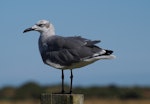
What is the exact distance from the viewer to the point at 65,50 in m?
9.23

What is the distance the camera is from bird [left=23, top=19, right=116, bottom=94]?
29.1ft

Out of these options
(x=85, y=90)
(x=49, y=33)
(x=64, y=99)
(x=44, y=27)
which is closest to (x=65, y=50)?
(x=49, y=33)

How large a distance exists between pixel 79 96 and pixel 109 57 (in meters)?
1.08

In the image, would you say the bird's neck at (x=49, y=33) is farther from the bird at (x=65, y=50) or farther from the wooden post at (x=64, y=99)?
the wooden post at (x=64, y=99)

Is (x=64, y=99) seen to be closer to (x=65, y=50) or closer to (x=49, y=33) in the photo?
(x=65, y=50)

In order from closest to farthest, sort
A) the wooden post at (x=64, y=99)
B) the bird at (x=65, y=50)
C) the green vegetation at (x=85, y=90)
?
the wooden post at (x=64, y=99) → the bird at (x=65, y=50) → the green vegetation at (x=85, y=90)

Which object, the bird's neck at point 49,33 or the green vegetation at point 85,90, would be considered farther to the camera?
the green vegetation at point 85,90

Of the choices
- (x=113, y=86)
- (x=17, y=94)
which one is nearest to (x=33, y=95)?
(x=17, y=94)

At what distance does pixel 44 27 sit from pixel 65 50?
20.5 inches

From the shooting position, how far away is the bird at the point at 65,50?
886 centimetres

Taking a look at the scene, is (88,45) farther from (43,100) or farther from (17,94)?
(17,94)

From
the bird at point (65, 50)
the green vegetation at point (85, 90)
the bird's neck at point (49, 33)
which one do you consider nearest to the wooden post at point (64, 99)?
the bird at point (65, 50)

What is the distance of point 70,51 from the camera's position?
29.9ft

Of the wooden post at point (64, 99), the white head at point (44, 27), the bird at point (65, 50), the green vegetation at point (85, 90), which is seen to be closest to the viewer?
the wooden post at point (64, 99)
